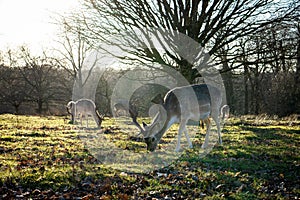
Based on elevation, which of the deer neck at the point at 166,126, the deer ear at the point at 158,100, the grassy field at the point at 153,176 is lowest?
the grassy field at the point at 153,176

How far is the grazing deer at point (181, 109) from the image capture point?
9188 millimetres

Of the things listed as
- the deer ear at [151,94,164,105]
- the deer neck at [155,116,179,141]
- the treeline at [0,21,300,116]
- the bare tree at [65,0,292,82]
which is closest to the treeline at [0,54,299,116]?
the treeline at [0,21,300,116]

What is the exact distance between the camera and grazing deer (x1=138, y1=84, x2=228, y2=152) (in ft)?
30.1

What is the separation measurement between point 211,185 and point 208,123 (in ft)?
16.5

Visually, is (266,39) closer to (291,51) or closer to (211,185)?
(291,51)

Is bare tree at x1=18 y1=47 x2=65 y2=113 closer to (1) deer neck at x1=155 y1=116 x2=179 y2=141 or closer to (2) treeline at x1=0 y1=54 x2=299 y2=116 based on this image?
(2) treeline at x1=0 y1=54 x2=299 y2=116

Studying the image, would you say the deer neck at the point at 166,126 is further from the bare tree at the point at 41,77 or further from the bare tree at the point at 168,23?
the bare tree at the point at 41,77

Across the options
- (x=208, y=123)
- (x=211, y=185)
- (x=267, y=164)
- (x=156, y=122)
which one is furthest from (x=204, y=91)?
(x=211, y=185)

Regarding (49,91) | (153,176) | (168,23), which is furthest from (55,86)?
(153,176)

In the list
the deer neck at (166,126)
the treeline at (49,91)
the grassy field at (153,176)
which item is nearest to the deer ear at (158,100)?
the deer neck at (166,126)

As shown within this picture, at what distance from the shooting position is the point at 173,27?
16.1 meters

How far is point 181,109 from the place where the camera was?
9.77m

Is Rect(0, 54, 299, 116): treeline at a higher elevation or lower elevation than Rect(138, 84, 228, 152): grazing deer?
higher

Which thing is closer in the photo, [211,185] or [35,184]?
[35,184]
